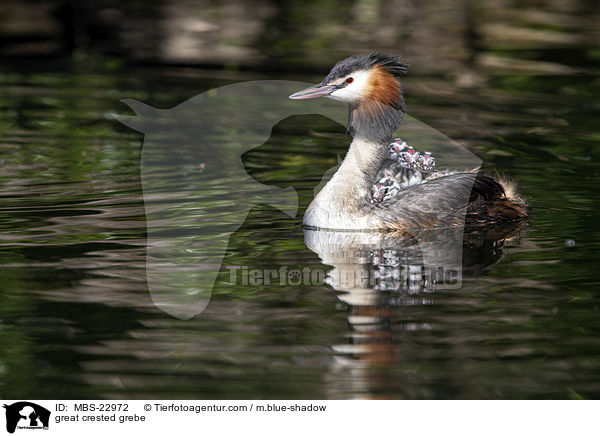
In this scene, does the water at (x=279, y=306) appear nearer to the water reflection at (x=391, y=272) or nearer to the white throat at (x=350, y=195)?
the water reflection at (x=391, y=272)

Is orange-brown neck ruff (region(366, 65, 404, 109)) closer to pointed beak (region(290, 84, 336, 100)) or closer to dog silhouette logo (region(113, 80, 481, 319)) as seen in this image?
pointed beak (region(290, 84, 336, 100))

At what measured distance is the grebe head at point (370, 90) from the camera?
820cm

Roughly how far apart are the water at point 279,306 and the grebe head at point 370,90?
1.14 metres

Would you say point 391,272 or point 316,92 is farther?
point 316,92

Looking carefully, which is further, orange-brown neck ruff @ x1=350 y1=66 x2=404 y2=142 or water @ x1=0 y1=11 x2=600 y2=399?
orange-brown neck ruff @ x1=350 y1=66 x2=404 y2=142

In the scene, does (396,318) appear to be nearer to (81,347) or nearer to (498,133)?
(81,347)

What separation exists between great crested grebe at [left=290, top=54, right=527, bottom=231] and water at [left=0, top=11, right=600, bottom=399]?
14.4 inches

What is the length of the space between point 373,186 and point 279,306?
8.11 feet

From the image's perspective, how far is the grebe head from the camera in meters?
8.20
